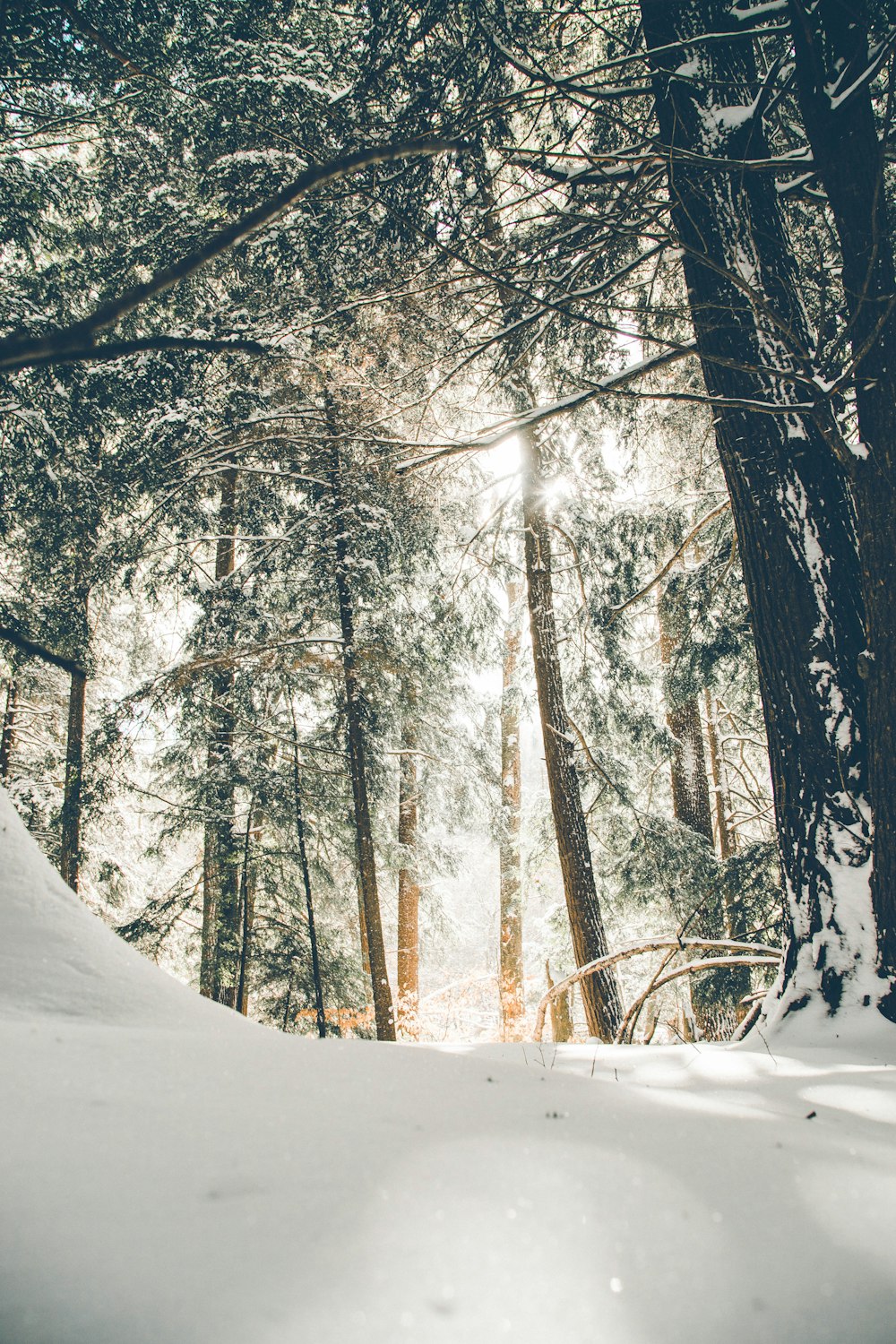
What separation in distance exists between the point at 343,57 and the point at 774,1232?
6.14 meters

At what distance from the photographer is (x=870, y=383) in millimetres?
2496

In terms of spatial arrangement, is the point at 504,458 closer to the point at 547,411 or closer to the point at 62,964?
the point at 547,411

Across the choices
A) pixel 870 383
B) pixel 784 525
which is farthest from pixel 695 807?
pixel 870 383

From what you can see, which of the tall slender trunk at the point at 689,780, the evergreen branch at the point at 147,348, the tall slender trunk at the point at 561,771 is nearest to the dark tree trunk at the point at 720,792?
the tall slender trunk at the point at 689,780

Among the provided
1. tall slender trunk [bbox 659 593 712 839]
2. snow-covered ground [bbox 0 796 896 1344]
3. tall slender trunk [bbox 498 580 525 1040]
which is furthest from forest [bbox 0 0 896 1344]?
tall slender trunk [bbox 498 580 525 1040]

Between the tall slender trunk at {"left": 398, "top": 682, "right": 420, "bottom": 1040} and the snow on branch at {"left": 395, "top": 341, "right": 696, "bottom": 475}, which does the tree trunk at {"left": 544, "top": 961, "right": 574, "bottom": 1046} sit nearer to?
the tall slender trunk at {"left": 398, "top": 682, "right": 420, "bottom": 1040}

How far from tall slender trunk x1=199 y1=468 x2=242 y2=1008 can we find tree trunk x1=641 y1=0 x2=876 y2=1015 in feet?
18.5

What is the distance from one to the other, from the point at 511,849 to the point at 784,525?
10.1m

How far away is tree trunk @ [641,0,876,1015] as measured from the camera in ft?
8.96

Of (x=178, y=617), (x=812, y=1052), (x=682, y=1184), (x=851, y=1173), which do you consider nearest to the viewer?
(x=682, y=1184)

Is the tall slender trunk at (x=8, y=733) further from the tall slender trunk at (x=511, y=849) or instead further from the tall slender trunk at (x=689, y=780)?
the tall slender trunk at (x=689, y=780)

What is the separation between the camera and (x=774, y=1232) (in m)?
0.94

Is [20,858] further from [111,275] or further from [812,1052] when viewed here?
[111,275]

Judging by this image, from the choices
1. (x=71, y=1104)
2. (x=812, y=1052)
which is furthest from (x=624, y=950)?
(x=71, y=1104)
